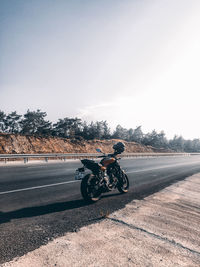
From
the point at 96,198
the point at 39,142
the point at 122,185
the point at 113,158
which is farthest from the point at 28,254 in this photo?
the point at 39,142

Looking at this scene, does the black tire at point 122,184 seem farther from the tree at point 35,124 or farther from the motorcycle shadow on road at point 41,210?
the tree at point 35,124

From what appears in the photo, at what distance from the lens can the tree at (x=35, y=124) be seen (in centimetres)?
4100

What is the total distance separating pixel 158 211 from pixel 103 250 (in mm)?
2425

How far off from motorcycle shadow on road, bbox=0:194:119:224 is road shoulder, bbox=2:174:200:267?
4.09ft

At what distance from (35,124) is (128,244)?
42.1 meters

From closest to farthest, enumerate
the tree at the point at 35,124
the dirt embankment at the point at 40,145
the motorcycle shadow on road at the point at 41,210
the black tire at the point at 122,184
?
the motorcycle shadow on road at the point at 41,210 → the black tire at the point at 122,184 → the dirt embankment at the point at 40,145 → the tree at the point at 35,124

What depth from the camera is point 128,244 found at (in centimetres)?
313

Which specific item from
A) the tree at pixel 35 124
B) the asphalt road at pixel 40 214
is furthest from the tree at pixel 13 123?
the asphalt road at pixel 40 214

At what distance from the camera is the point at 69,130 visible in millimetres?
46750

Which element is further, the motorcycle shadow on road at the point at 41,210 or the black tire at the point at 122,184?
the black tire at the point at 122,184

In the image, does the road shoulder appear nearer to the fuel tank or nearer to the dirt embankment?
the fuel tank

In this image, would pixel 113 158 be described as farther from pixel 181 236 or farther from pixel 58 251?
pixel 58 251

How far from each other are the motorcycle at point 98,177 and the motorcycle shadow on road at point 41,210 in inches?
14.3

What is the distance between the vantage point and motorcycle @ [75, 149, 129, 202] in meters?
5.61
